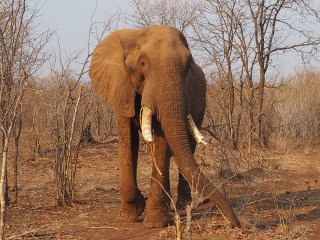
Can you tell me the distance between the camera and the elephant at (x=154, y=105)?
21.5 ft

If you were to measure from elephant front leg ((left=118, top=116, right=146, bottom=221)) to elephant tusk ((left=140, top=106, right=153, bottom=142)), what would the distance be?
75cm

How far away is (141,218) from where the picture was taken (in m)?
7.75

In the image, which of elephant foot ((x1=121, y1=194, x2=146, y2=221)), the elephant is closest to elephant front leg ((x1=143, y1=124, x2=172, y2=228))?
the elephant

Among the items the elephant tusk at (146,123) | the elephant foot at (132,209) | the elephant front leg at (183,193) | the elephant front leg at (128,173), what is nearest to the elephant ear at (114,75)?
the elephant front leg at (128,173)

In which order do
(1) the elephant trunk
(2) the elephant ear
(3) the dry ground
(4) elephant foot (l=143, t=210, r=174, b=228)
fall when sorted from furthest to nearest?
(2) the elephant ear < (4) elephant foot (l=143, t=210, r=174, b=228) < (3) the dry ground < (1) the elephant trunk

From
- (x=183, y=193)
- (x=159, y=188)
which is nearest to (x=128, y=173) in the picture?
(x=159, y=188)

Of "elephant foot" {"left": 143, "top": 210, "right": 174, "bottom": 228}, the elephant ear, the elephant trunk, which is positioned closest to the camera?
the elephant trunk

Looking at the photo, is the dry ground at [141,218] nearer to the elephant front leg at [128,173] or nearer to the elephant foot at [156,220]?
the elephant foot at [156,220]

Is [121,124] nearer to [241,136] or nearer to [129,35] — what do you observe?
[129,35]

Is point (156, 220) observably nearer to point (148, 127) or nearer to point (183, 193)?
point (148, 127)

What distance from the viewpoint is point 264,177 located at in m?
12.1

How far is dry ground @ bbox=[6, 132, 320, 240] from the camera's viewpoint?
6609 mm

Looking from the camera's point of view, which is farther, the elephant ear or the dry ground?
the elephant ear

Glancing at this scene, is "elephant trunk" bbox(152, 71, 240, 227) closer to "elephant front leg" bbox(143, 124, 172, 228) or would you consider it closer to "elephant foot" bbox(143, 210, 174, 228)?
"elephant front leg" bbox(143, 124, 172, 228)
